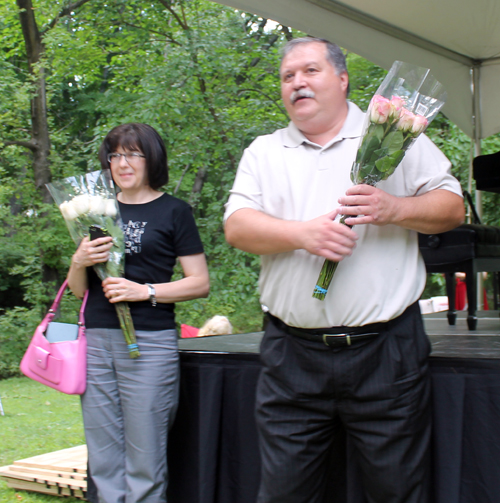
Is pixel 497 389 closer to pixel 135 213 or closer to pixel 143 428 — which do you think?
pixel 143 428

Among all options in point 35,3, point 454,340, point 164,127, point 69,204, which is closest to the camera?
point 69,204

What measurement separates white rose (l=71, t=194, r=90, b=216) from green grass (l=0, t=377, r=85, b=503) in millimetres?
2039

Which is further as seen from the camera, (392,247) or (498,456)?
(498,456)

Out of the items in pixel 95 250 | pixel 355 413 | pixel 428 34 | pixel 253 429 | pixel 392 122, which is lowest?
pixel 253 429

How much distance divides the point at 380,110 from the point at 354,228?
0.33 metres

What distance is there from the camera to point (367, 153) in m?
1.38

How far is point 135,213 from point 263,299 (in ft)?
2.25

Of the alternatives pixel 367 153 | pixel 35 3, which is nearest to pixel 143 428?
pixel 367 153

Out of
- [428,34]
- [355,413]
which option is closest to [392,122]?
[355,413]

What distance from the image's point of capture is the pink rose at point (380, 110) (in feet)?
4.41

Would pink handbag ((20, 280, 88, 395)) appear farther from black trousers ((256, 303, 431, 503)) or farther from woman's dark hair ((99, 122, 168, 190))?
black trousers ((256, 303, 431, 503))

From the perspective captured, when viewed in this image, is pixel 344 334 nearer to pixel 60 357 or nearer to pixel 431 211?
pixel 431 211

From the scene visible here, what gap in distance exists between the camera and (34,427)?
17.6 ft

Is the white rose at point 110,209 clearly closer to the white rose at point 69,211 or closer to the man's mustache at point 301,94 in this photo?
the white rose at point 69,211
